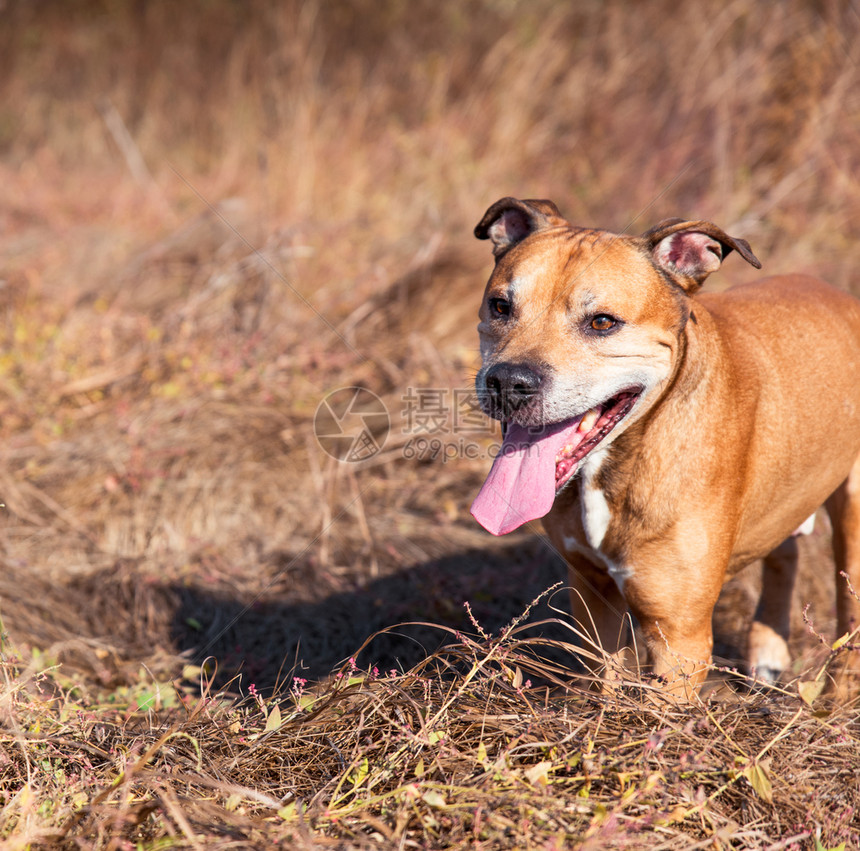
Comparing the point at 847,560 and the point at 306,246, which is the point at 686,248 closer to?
the point at 847,560

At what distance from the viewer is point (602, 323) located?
3164mm

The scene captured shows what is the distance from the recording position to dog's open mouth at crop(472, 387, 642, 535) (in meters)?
3.09

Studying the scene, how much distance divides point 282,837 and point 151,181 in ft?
27.8

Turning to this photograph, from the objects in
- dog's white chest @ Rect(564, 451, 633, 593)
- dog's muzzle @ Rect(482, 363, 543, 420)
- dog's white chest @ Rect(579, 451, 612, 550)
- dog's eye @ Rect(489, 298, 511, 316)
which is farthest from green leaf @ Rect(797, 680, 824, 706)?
dog's eye @ Rect(489, 298, 511, 316)

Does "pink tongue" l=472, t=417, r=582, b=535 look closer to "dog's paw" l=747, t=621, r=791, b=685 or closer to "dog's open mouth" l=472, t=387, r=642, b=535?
"dog's open mouth" l=472, t=387, r=642, b=535

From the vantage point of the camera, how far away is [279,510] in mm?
5191

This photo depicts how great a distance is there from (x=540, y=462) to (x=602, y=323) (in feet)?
1.90

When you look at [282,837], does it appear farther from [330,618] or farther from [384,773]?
[330,618]

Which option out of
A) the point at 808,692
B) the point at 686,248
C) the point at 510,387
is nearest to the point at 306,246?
the point at 686,248

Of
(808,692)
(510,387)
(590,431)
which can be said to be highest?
(510,387)

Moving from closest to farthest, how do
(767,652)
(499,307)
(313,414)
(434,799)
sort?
(434,799) < (499,307) < (767,652) < (313,414)

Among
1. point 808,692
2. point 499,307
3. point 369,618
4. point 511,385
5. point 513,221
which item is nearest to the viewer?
point 808,692

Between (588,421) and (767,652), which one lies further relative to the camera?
(767,652)

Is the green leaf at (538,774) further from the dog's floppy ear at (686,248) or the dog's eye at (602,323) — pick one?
the dog's floppy ear at (686,248)
